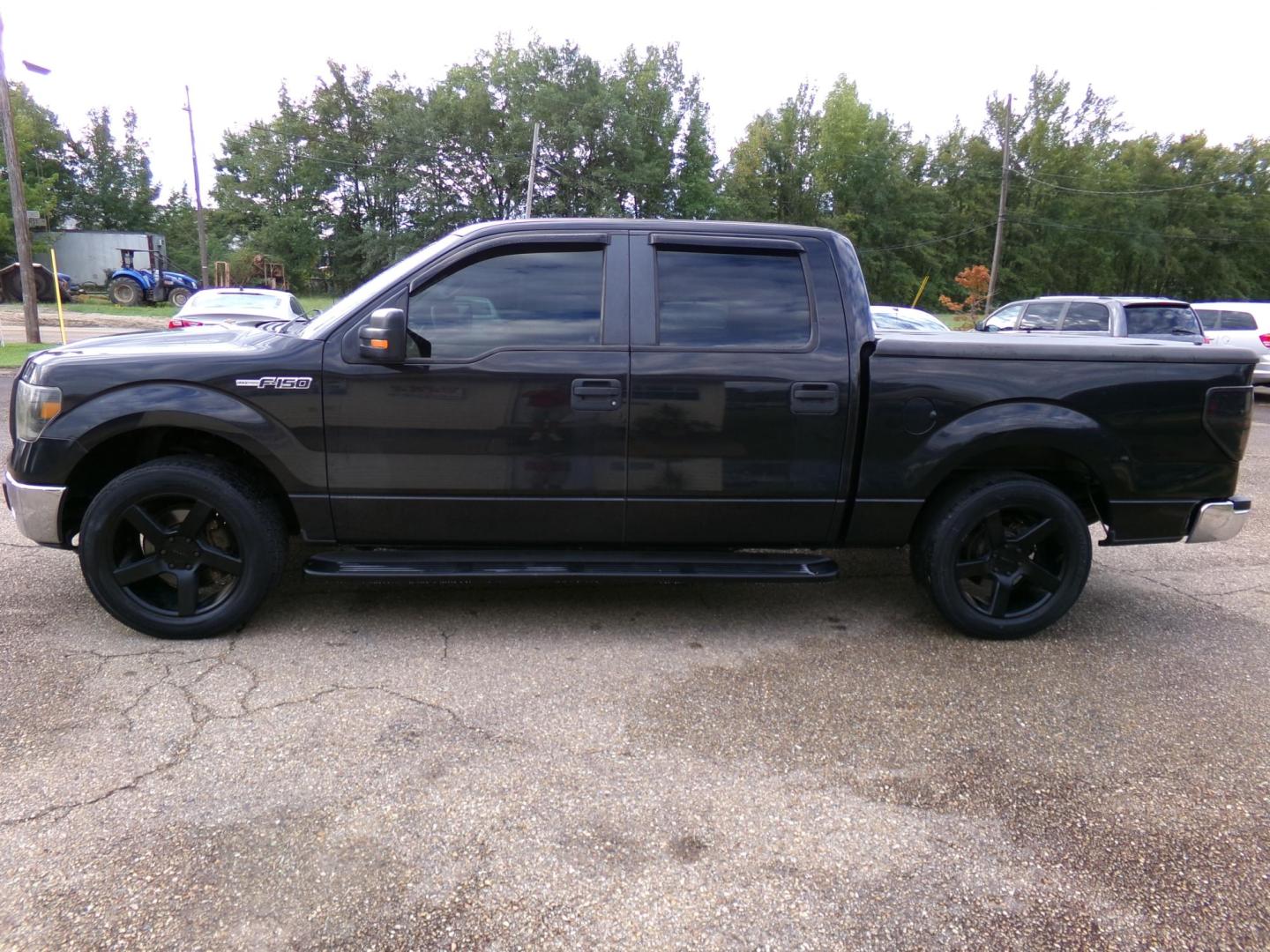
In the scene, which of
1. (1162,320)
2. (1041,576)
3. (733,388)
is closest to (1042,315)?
(1162,320)

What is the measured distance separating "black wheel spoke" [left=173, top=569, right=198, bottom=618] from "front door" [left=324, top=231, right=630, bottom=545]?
2.13ft

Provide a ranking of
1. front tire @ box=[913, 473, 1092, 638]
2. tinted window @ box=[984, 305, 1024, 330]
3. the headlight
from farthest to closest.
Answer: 1. tinted window @ box=[984, 305, 1024, 330]
2. front tire @ box=[913, 473, 1092, 638]
3. the headlight

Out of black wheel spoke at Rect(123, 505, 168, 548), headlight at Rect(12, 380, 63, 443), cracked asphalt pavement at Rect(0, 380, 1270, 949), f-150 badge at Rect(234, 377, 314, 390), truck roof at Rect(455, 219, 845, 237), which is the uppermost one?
truck roof at Rect(455, 219, 845, 237)

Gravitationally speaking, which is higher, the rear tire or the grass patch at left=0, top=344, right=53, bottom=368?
the rear tire

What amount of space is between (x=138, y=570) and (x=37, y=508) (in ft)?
1.63

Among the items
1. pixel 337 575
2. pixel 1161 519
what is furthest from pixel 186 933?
pixel 1161 519

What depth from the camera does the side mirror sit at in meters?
3.36

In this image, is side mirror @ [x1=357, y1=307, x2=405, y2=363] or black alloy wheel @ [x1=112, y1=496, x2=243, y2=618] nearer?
side mirror @ [x1=357, y1=307, x2=405, y2=363]

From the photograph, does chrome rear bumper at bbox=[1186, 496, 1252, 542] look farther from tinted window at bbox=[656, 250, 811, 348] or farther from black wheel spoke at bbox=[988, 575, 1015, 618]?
tinted window at bbox=[656, 250, 811, 348]

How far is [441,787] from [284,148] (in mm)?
63831

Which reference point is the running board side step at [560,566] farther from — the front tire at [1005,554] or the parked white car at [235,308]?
the parked white car at [235,308]

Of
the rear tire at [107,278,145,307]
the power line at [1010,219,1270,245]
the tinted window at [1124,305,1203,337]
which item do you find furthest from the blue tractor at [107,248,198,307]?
the power line at [1010,219,1270,245]

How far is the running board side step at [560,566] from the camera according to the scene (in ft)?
11.6

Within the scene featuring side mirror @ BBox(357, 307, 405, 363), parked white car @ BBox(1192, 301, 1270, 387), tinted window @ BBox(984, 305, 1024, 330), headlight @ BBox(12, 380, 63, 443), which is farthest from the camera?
parked white car @ BBox(1192, 301, 1270, 387)
